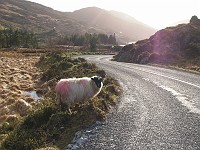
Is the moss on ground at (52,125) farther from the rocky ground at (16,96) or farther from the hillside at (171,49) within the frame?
the hillside at (171,49)

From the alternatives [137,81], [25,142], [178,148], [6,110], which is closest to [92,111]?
[25,142]

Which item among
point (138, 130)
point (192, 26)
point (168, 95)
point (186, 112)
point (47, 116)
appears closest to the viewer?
point (138, 130)

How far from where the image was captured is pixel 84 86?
15.7 metres

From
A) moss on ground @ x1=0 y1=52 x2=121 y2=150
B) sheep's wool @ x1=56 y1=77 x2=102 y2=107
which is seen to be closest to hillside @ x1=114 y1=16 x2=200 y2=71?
sheep's wool @ x1=56 y1=77 x2=102 y2=107

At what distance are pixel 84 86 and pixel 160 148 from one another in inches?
243

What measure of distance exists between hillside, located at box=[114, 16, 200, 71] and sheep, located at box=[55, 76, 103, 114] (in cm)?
3286

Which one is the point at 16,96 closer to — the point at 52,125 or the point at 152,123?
the point at 52,125

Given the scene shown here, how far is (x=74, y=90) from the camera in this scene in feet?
50.2

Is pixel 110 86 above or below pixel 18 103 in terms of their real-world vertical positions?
above

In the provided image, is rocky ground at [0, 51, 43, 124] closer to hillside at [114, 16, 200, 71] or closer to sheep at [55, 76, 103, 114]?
sheep at [55, 76, 103, 114]

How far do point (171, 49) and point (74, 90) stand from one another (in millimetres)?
44845

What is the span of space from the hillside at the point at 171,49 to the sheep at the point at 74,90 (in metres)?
32.9

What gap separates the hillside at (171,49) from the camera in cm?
5144

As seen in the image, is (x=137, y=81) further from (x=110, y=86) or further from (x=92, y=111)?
(x=92, y=111)
